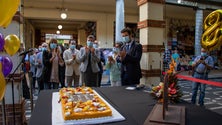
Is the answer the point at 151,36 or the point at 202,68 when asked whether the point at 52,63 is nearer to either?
the point at 151,36

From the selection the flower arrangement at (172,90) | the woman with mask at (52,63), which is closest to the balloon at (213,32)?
the flower arrangement at (172,90)

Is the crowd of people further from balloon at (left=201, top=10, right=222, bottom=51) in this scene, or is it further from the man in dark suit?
balloon at (left=201, top=10, right=222, bottom=51)

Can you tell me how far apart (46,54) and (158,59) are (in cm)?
214

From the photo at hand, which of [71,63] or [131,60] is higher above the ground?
[131,60]

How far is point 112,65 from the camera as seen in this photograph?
4.21 metres

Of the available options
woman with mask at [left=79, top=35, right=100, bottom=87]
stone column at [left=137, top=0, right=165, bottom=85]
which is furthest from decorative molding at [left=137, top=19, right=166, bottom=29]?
woman with mask at [left=79, top=35, right=100, bottom=87]

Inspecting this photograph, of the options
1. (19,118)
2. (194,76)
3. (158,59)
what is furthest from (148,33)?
(19,118)

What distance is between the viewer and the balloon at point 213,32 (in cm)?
122

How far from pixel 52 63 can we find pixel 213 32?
321 cm

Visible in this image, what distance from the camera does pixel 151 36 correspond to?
3.65 meters

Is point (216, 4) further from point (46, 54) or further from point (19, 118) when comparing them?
point (19, 118)

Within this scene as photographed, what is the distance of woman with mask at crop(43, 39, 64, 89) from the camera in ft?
12.7

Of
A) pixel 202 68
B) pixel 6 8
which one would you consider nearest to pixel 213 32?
pixel 6 8

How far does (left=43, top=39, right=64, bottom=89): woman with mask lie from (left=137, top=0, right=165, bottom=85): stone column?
65.5 inches
